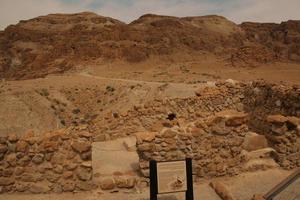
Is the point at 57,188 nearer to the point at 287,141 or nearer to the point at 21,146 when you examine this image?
the point at 21,146

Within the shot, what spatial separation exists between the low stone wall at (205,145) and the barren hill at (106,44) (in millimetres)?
32962

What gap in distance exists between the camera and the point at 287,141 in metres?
9.26

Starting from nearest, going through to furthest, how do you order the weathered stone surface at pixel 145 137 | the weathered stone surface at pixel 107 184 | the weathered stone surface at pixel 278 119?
the weathered stone surface at pixel 107 184, the weathered stone surface at pixel 145 137, the weathered stone surface at pixel 278 119

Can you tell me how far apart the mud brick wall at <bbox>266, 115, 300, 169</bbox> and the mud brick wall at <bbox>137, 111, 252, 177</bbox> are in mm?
913

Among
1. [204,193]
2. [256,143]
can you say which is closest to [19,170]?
[204,193]

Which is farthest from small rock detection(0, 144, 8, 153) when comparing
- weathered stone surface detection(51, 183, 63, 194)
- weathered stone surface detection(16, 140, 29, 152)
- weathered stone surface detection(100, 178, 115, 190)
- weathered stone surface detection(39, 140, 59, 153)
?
weathered stone surface detection(100, 178, 115, 190)

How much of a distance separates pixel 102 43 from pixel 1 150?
49649mm

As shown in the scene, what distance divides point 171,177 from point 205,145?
2.25 metres

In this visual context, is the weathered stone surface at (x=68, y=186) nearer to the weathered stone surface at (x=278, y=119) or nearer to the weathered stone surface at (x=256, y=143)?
the weathered stone surface at (x=256, y=143)

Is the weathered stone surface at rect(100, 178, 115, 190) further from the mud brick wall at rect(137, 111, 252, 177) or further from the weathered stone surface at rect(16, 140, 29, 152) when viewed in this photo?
the weathered stone surface at rect(16, 140, 29, 152)

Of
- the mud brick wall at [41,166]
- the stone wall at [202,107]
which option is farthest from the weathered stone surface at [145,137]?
the stone wall at [202,107]

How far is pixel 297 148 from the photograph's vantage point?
9156 mm

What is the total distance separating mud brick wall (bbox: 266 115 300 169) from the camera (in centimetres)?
915

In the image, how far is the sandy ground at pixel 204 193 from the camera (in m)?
7.75
